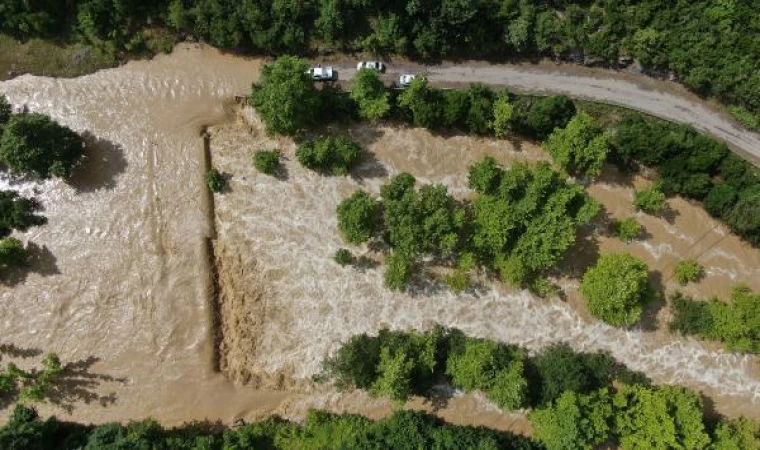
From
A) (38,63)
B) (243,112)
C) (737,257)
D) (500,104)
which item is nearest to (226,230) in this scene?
(243,112)

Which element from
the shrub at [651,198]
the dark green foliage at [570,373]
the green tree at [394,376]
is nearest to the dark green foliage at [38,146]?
the green tree at [394,376]

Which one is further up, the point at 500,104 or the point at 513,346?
the point at 500,104

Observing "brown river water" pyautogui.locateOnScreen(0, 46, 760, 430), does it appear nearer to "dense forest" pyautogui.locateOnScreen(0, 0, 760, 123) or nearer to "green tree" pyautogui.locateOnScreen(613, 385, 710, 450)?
"green tree" pyautogui.locateOnScreen(613, 385, 710, 450)

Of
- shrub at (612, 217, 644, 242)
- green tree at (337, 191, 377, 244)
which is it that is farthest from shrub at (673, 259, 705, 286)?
green tree at (337, 191, 377, 244)

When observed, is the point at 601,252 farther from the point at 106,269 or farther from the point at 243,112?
the point at 106,269

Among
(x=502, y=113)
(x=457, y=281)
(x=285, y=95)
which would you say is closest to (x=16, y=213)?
(x=285, y=95)

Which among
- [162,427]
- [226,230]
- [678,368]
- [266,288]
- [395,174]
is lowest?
[162,427]
